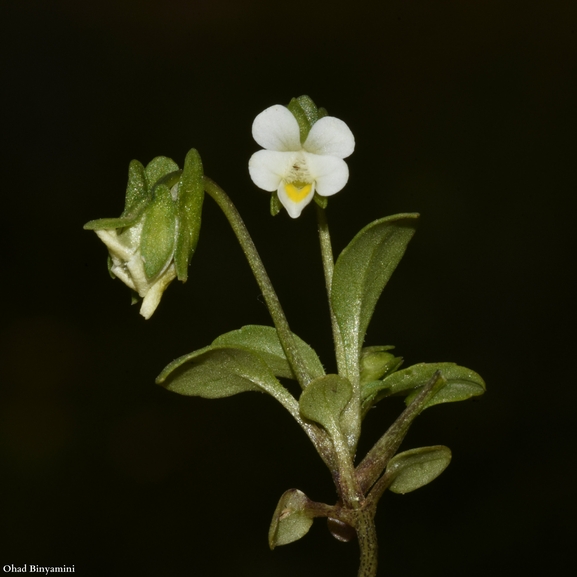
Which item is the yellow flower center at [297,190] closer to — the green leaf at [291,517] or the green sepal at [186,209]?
the green sepal at [186,209]

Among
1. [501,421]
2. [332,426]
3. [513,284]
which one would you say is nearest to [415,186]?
[513,284]

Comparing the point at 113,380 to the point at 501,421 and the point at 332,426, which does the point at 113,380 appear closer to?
the point at 501,421

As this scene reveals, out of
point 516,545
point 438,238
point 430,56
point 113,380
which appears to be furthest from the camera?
point 430,56

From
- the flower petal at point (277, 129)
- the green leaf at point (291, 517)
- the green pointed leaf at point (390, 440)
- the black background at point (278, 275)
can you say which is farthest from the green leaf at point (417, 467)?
the black background at point (278, 275)

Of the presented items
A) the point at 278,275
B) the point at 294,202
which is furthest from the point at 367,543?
the point at 278,275

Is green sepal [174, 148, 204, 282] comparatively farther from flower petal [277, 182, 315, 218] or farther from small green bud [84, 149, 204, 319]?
flower petal [277, 182, 315, 218]

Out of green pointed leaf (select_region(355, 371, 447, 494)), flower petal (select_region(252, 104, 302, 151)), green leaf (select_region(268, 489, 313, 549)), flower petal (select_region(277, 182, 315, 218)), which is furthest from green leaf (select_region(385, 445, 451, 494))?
flower petal (select_region(252, 104, 302, 151))
